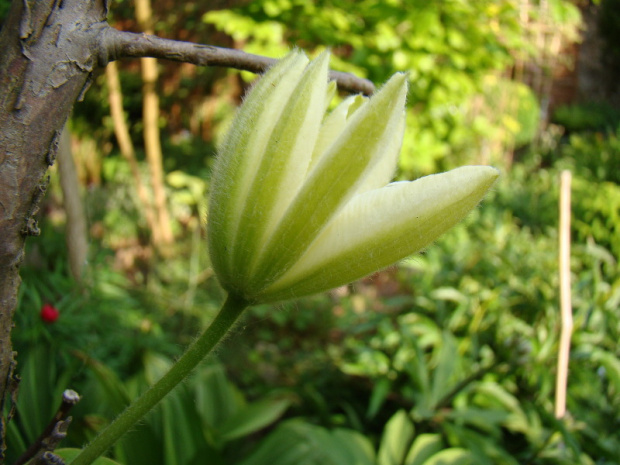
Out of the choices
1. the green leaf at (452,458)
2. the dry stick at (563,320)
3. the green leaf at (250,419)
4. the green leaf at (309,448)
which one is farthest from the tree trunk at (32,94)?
the dry stick at (563,320)

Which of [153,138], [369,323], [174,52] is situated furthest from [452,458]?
[153,138]

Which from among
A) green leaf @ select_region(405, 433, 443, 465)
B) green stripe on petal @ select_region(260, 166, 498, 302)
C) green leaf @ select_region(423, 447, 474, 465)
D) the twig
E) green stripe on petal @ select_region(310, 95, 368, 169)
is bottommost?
green leaf @ select_region(405, 433, 443, 465)

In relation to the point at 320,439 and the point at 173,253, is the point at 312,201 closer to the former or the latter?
the point at 320,439

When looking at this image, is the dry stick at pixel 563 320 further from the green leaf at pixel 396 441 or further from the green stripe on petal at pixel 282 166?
the green stripe on petal at pixel 282 166

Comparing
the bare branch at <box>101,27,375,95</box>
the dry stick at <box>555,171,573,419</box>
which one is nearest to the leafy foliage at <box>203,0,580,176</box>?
the dry stick at <box>555,171,573,419</box>

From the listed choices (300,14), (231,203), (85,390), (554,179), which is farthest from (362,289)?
(231,203)

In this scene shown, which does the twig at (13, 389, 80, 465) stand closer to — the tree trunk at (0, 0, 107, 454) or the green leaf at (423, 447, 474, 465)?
the tree trunk at (0, 0, 107, 454)
